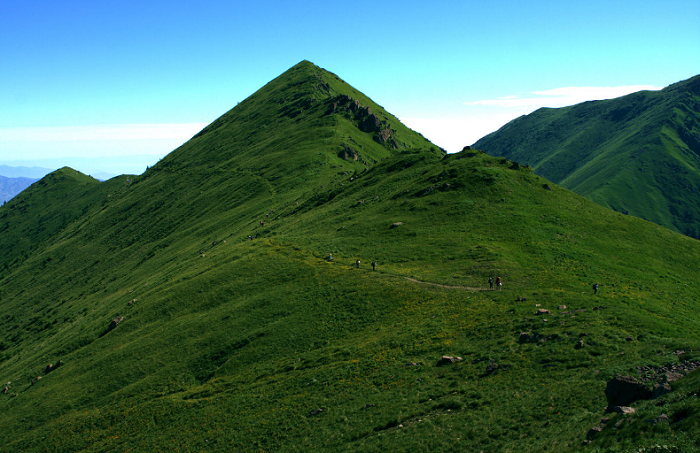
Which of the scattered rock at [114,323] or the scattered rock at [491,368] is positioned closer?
the scattered rock at [491,368]

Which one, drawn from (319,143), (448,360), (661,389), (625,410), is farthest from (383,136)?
(625,410)

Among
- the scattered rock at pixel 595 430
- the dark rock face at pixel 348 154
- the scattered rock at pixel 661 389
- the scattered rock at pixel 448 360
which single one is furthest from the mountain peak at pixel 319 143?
the scattered rock at pixel 595 430

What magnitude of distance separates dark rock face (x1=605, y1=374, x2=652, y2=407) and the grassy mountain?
1.31 metres

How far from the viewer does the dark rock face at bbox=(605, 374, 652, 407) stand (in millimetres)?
21859

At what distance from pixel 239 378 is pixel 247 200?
9511cm

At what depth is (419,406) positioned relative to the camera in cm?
3036

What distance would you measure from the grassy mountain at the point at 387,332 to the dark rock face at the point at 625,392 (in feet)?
4.31

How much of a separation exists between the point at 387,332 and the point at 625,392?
24.8m

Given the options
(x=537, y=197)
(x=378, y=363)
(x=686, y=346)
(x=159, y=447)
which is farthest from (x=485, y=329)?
(x=537, y=197)

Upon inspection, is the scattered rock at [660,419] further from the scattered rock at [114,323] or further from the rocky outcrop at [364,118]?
the rocky outcrop at [364,118]

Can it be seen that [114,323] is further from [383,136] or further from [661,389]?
A: [383,136]

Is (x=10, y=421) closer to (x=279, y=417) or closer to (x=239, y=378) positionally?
(x=239, y=378)

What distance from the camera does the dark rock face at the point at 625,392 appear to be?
21.9m

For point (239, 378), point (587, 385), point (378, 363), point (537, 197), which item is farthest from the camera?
point (537, 197)
